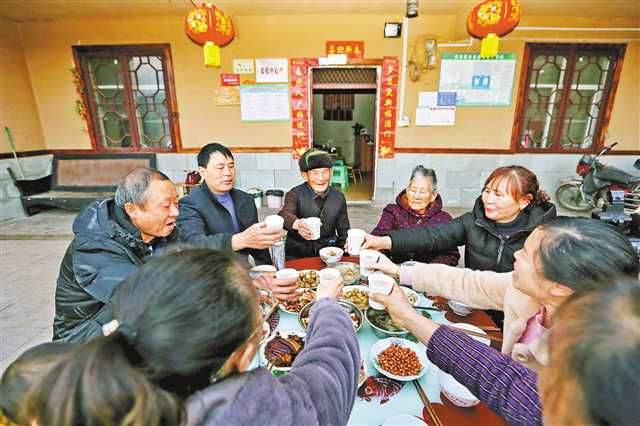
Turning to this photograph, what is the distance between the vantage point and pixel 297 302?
62.1 inches

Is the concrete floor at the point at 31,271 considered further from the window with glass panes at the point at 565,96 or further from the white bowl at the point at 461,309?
the white bowl at the point at 461,309

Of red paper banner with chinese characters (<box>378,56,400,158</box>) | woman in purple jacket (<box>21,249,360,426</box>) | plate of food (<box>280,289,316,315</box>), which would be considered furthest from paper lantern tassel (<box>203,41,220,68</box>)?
woman in purple jacket (<box>21,249,360,426</box>)

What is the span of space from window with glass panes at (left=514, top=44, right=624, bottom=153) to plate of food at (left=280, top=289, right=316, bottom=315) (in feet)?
19.3

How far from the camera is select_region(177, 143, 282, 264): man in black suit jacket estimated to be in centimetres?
216

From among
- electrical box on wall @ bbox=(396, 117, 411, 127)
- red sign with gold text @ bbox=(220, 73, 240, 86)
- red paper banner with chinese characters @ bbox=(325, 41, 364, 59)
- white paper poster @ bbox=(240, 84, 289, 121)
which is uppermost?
red paper banner with chinese characters @ bbox=(325, 41, 364, 59)

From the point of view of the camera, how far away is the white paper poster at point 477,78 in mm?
5367

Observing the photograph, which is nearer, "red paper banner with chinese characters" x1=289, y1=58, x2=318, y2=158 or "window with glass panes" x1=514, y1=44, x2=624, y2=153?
"window with glass panes" x1=514, y1=44, x2=624, y2=153

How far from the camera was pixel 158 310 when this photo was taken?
604mm

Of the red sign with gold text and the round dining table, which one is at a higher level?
the red sign with gold text

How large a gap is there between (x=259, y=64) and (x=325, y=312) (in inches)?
221

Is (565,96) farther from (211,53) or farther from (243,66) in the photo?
(211,53)

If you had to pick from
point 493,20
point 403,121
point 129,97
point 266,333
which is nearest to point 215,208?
point 266,333

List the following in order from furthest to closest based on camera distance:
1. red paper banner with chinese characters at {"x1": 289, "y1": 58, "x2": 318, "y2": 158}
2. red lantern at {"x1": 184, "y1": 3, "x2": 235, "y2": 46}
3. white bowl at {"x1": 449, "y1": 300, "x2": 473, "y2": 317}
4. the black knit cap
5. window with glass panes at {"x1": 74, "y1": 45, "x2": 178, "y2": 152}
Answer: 1. window with glass panes at {"x1": 74, "y1": 45, "x2": 178, "y2": 152}
2. red paper banner with chinese characters at {"x1": 289, "y1": 58, "x2": 318, "y2": 158}
3. red lantern at {"x1": 184, "y1": 3, "x2": 235, "y2": 46}
4. the black knit cap
5. white bowl at {"x1": 449, "y1": 300, "x2": 473, "y2": 317}

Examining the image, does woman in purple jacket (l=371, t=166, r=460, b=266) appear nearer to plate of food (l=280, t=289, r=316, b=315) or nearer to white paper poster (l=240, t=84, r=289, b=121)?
plate of food (l=280, t=289, r=316, b=315)
